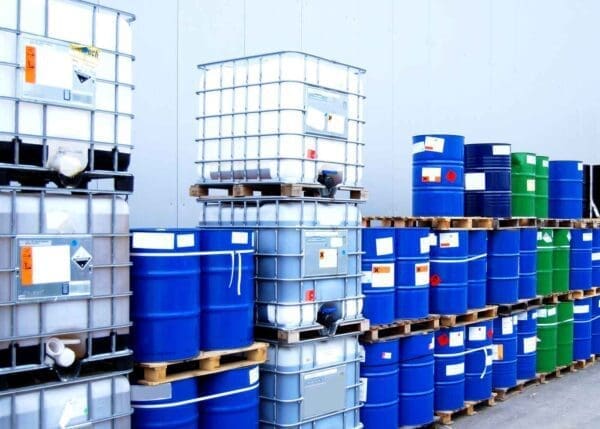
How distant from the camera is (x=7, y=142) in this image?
11.1 feet

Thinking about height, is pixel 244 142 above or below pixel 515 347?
above

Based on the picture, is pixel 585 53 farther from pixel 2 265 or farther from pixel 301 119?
pixel 2 265

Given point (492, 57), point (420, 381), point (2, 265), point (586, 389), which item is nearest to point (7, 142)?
point (2, 265)

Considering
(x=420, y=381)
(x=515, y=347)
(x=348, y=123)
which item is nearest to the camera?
(x=348, y=123)

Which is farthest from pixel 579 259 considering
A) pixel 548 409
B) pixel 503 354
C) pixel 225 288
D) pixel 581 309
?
pixel 225 288

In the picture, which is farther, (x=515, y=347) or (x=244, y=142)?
(x=515, y=347)

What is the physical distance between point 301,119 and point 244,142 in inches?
18.9

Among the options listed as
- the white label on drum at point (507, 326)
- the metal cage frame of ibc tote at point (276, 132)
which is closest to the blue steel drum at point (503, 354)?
the white label on drum at point (507, 326)

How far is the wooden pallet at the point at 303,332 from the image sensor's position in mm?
4930

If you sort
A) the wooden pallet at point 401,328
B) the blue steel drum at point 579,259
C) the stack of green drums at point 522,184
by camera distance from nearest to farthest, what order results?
the wooden pallet at point 401,328 → the stack of green drums at point 522,184 → the blue steel drum at point 579,259

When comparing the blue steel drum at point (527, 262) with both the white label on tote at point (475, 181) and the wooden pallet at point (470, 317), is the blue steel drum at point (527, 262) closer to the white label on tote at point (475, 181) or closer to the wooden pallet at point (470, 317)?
the wooden pallet at point (470, 317)

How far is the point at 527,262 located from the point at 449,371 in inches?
75.0

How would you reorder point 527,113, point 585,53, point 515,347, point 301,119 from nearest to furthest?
point 301,119 → point 515,347 → point 527,113 → point 585,53

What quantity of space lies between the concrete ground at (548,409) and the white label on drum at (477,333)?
706 mm
